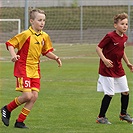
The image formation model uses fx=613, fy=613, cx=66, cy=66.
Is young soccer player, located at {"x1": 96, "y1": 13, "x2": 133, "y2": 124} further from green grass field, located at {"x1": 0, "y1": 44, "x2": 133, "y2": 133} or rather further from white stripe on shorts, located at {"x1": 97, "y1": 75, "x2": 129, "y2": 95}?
green grass field, located at {"x1": 0, "y1": 44, "x2": 133, "y2": 133}

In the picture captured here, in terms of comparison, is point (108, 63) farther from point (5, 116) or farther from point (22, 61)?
point (5, 116)

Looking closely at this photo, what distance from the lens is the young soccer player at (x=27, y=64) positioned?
330 inches

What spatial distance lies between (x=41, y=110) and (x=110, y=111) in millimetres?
1157

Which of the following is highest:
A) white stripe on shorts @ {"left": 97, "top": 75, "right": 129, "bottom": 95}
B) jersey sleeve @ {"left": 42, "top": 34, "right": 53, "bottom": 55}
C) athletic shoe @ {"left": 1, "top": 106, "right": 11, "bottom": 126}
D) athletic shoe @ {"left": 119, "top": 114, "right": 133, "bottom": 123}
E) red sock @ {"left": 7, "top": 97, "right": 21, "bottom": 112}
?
jersey sleeve @ {"left": 42, "top": 34, "right": 53, "bottom": 55}

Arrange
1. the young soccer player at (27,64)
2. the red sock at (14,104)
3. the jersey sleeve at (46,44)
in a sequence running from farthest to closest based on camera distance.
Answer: the jersey sleeve at (46,44), the red sock at (14,104), the young soccer player at (27,64)

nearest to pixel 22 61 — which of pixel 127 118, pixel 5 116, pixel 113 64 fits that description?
pixel 5 116

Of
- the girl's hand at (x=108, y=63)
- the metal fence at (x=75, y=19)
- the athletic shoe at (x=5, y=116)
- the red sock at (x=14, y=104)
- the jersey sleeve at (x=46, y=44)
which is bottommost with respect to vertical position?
the metal fence at (x=75, y=19)

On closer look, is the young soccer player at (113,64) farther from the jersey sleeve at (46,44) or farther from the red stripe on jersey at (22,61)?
the red stripe on jersey at (22,61)

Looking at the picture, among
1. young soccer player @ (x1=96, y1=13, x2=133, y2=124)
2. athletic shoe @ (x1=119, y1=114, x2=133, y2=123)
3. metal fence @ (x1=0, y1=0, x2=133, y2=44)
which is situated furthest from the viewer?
metal fence @ (x1=0, y1=0, x2=133, y2=44)

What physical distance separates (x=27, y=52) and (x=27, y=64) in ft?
0.55

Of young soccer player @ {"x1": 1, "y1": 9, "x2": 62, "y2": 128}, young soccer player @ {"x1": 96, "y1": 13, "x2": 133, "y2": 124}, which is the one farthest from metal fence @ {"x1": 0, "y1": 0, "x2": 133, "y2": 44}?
young soccer player @ {"x1": 1, "y1": 9, "x2": 62, "y2": 128}

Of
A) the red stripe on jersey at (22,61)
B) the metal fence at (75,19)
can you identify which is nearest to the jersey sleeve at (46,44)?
the red stripe on jersey at (22,61)

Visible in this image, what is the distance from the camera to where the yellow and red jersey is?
27.7 feet

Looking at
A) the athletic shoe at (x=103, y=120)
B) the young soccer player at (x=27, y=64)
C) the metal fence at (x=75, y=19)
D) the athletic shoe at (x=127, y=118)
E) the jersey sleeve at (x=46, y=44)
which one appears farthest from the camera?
the metal fence at (x=75, y=19)
